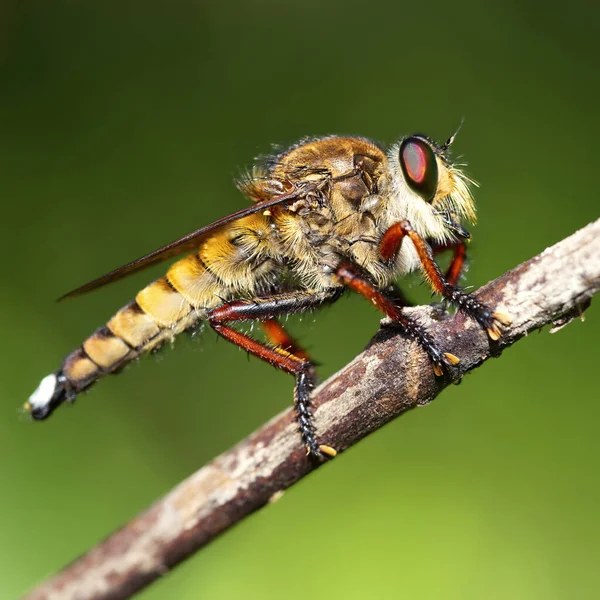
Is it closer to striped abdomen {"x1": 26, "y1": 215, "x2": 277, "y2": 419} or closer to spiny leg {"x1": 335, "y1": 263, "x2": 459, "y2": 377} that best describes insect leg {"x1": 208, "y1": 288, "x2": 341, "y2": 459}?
striped abdomen {"x1": 26, "y1": 215, "x2": 277, "y2": 419}

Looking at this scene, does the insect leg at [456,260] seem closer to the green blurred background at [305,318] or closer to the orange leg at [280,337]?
the green blurred background at [305,318]

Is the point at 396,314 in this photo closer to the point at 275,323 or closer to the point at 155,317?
the point at 275,323

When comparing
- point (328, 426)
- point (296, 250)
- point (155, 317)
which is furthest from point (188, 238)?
point (328, 426)

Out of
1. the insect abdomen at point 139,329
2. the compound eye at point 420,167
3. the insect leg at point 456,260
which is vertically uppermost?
the insect abdomen at point 139,329

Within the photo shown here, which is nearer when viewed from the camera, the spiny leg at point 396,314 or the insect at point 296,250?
the spiny leg at point 396,314

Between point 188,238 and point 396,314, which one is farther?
point 188,238

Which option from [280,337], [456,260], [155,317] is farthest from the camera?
[155,317]

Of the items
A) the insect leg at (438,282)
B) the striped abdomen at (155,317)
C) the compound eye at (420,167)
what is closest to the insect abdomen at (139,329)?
the striped abdomen at (155,317)
